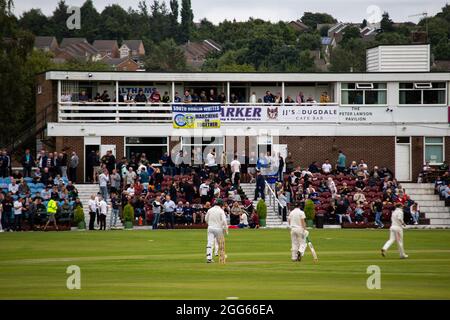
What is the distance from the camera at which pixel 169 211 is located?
50188 millimetres

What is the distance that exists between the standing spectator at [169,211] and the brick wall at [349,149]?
37.9 feet

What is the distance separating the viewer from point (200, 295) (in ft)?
74.5

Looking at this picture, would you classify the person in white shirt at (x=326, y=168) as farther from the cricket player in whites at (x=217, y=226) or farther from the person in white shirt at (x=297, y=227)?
the cricket player in whites at (x=217, y=226)

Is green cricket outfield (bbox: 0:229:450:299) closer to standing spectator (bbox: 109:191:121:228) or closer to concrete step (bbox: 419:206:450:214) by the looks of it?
standing spectator (bbox: 109:191:121:228)

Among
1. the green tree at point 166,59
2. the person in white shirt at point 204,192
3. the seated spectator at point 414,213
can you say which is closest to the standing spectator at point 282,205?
the person in white shirt at point 204,192

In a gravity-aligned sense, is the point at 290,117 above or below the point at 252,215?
above

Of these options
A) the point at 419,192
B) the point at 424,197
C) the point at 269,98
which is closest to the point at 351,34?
the point at 269,98

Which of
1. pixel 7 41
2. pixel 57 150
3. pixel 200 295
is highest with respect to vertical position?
pixel 7 41

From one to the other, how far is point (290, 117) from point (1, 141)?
36176 millimetres

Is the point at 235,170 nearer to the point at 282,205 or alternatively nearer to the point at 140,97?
the point at 282,205

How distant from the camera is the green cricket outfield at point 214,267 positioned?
23281 millimetres
